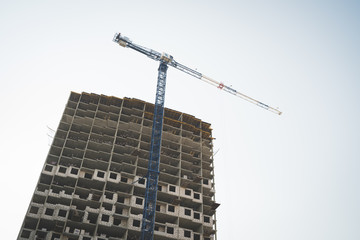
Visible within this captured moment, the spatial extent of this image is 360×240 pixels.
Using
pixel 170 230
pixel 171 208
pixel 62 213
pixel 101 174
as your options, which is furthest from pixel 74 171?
pixel 170 230

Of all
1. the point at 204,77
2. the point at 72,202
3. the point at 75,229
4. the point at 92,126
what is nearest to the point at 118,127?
the point at 92,126

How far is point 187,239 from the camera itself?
65.1 m

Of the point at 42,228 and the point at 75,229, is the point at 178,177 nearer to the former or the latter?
the point at 75,229

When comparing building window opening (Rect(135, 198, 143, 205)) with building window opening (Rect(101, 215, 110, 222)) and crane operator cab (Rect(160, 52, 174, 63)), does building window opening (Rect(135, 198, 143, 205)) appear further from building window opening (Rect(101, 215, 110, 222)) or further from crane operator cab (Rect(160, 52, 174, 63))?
crane operator cab (Rect(160, 52, 174, 63))

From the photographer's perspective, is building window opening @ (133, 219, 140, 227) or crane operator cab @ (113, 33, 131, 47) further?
crane operator cab @ (113, 33, 131, 47)

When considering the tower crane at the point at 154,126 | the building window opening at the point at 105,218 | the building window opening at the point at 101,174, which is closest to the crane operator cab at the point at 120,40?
the tower crane at the point at 154,126

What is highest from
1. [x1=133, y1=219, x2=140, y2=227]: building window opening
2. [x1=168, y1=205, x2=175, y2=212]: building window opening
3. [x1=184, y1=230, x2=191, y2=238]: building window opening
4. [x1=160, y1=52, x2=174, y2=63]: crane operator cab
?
[x1=160, y1=52, x2=174, y2=63]: crane operator cab

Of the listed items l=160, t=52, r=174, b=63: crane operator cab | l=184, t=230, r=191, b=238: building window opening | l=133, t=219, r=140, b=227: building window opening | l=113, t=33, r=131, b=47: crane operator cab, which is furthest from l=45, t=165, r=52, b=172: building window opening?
l=160, t=52, r=174, b=63: crane operator cab

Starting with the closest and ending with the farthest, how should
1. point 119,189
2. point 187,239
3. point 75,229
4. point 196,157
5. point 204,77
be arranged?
point 75,229 < point 187,239 < point 119,189 < point 196,157 < point 204,77

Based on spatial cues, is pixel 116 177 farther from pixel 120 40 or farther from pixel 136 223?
pixel 120 40

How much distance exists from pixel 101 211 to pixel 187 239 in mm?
17204

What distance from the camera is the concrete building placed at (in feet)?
203

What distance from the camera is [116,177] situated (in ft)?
227

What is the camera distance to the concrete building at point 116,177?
2434 inches
